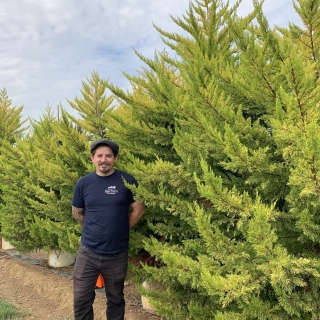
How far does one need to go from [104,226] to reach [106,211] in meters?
0.15

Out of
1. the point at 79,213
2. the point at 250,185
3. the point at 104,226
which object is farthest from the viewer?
the point at 79,213

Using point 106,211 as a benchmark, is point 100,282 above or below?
below

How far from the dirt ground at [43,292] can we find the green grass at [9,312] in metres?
0.12

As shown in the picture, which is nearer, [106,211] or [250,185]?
[250,185]

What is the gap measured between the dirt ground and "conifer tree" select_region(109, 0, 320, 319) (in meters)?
1.63

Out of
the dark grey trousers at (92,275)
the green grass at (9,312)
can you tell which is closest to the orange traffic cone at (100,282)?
the dark grey trousers at (92,275)

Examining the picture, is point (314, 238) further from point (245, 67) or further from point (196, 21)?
point (196, 21)

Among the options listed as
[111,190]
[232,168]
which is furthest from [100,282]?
[232,168]

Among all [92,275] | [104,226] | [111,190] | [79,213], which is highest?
[111,190]

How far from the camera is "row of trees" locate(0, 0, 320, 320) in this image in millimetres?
2029

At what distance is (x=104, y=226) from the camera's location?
3.36 m

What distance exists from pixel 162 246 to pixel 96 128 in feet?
9.79

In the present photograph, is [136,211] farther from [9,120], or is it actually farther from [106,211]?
[9,120]

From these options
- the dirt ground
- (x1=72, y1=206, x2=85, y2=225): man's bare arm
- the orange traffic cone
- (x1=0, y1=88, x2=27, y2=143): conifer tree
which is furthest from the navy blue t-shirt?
(x1=0, y1=88, x2=27, y2=143): conifer tree
